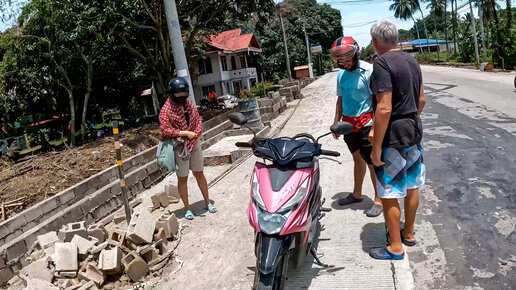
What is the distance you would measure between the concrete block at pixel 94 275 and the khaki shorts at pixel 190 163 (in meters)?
1.51

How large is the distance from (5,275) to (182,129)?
2701 millimetres

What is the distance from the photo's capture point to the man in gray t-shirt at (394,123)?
281 cm

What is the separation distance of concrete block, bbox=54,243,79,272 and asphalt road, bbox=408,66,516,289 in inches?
123

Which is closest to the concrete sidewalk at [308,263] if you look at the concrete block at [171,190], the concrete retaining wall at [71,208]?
the concrete block at [171,190]

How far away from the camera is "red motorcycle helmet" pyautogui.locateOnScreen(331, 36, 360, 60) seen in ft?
12.1

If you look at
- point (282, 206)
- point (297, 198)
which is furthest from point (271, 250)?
point (297, 198)

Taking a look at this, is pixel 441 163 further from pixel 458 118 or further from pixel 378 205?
pixel 458 118

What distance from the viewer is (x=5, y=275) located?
14.5 ft

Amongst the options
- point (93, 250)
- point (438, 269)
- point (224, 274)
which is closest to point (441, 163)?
point (438, 269)

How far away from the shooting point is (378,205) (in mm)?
4215

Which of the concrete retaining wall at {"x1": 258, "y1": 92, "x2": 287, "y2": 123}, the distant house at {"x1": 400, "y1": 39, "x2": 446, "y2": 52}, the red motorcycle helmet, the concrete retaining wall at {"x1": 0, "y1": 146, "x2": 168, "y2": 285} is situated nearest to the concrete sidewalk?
the concrete retaining wall at {"x1": 0, "y1": 146, "x2": 168, "y2": 285}

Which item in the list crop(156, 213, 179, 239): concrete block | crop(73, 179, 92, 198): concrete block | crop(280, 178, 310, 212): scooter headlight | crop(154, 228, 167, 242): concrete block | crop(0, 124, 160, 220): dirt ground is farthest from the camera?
crop(0, 124, 160, 220): dirt ground

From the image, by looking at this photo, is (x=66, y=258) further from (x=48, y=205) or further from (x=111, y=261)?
(x=48, y=205)

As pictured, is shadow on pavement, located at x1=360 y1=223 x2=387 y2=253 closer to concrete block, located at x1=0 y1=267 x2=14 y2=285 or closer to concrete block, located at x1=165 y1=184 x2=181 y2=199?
concrete block, located at x1=165 y1=184 x2=181 y2=199
